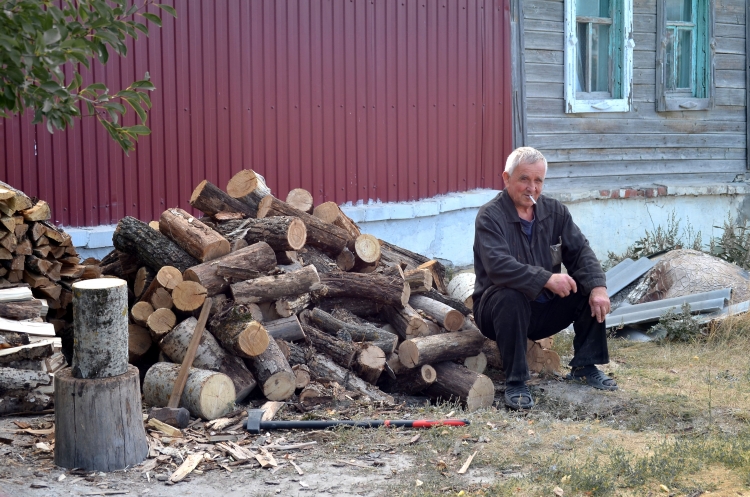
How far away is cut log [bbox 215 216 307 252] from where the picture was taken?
5.79 metres

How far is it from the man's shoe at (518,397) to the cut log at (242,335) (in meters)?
1.55

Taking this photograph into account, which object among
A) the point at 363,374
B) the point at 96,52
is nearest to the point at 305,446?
the point at 363,374

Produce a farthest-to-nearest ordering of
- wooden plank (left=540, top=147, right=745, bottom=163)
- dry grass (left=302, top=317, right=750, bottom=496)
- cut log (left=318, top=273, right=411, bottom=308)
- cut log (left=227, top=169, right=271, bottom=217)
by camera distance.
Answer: wooden plank (left=540, top=147, right=745, bottom=163), cut log (left=227, top=169, right=271, bottom=217), cut log (left=318, top=273, right=411, bottom=308), dry grass (left=302, top=317, right=750, bottom=496)

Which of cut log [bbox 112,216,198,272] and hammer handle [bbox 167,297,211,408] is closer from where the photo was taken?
hammer handle [bbox 167,297,211,408]

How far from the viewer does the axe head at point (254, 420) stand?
4496 mm

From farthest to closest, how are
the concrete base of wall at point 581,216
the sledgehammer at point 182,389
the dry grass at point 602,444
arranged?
the concrete base of wall at point 581,216 < the sledgehammer at point 182,389 < the dry grass at point 602,444

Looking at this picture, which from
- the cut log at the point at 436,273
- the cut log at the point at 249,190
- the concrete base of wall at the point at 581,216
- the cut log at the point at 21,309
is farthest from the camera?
the concrete base of wall at the point at 581,216

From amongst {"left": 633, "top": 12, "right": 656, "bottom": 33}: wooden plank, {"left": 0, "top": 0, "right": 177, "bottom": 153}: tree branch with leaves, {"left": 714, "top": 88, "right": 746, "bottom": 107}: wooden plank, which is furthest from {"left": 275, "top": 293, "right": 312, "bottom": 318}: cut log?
{"left": 714, "top": 88, "right": 746, "bottom": 107}: wooden plank

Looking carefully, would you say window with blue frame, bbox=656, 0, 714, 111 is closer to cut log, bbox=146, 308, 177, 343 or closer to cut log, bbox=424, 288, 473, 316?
cut log, bbox=424, 288, 473, 316

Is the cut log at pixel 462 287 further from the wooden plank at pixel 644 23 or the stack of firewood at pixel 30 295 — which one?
the wooden plank at pixel 644 23

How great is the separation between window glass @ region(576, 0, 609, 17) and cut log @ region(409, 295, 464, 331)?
613 cm

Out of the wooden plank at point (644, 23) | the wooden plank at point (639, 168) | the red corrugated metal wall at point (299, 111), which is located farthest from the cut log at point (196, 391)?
the wooden plank at point (644, 23)

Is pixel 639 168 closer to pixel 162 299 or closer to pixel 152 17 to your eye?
pixel 162 299

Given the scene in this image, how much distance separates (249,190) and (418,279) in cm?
141
